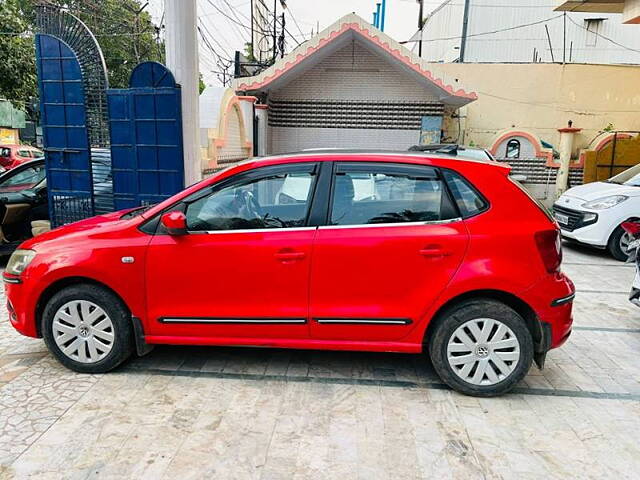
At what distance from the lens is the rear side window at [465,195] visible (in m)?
3.32

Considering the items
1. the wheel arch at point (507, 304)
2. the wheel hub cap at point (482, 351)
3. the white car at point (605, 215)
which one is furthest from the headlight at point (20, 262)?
the white car at point (605, 215)

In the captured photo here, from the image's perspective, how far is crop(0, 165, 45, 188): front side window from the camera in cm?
739

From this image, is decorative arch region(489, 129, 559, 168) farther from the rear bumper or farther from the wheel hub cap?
the wheel hub cap

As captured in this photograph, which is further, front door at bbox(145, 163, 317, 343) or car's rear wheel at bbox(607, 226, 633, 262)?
car's rear wheel at bbox(607, 226, 633, 262)

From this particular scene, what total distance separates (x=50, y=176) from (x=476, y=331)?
21.4ft

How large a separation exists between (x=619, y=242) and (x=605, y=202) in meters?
0.68

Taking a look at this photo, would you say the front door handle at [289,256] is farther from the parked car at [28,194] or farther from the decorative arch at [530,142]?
the decorative arch at [530,142]

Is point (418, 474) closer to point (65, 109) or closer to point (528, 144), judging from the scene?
point (65, 109)

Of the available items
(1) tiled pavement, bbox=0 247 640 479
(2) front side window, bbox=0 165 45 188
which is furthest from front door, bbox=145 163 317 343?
(2) front side window, bbox=0 165 45 188

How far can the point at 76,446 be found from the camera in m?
2.78

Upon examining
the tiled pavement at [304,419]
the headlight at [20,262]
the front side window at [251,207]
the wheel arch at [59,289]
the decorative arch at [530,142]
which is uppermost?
the decorative arch at [530,142]

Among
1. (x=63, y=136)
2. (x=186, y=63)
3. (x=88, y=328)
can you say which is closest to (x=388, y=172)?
(x=88, y=328)

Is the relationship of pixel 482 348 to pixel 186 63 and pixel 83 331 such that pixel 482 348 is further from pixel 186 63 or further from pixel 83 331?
pixel 186 63

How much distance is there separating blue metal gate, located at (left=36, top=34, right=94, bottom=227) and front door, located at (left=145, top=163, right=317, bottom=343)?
174 inches
